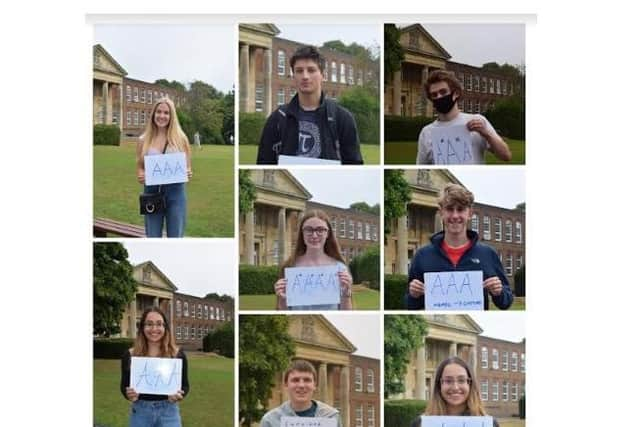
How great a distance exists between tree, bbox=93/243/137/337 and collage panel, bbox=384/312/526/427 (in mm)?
1174

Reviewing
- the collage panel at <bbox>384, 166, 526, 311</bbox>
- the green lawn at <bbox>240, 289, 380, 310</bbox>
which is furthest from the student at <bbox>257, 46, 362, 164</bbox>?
the green lawn at <bbox>240, 289, 380, 310</bbox>

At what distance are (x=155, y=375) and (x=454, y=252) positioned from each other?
56.6 inches

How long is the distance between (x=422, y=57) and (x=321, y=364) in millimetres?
1431

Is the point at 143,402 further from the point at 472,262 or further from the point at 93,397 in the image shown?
the point at 472,262

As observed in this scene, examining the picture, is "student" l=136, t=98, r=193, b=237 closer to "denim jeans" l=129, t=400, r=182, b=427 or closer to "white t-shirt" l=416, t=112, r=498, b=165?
"denim jeans" l=129, t=400, r=182, b=427

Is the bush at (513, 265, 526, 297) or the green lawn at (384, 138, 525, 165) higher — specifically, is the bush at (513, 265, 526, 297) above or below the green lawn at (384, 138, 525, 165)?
below

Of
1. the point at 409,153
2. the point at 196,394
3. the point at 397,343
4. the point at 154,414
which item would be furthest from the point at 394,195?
the point at 154,414

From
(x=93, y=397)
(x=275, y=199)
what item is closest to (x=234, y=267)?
(x=275, y=199)

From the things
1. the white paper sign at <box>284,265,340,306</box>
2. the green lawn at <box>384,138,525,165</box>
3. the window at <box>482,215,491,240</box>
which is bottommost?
the white paper sign at <box>284,265,340,306</box>

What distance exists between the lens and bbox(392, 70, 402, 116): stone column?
651 cm

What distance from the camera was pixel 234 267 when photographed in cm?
652

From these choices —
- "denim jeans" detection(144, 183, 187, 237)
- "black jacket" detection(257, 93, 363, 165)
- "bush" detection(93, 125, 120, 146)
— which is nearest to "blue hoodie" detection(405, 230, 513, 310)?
"black jacket" detection(257, 93, 363, 165)

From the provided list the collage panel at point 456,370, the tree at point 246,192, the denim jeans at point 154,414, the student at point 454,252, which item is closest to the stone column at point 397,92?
the student at point 454,252

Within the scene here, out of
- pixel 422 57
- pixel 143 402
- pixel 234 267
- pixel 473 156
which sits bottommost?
pixel 143 402
